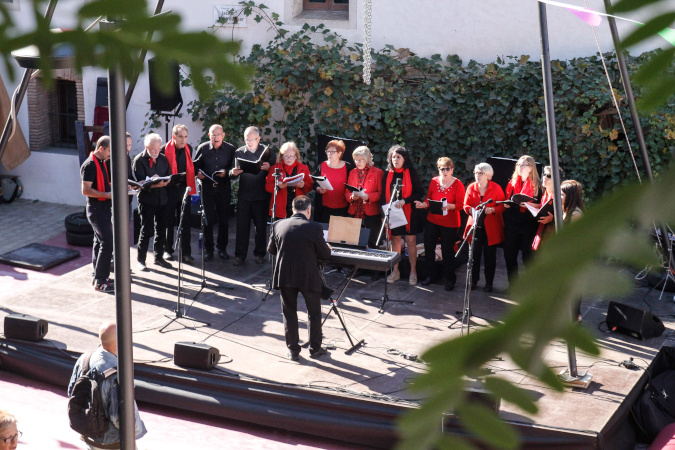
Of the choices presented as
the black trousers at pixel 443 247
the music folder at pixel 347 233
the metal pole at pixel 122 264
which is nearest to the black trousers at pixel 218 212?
the music folder at pixel 347 233

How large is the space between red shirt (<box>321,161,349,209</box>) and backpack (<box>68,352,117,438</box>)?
4358 millimetres

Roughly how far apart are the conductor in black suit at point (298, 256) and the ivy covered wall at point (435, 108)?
3.98 meters

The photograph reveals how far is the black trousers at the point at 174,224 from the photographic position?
30.1 feet

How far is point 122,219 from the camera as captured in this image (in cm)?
267

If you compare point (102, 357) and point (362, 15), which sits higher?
point (362, 15)

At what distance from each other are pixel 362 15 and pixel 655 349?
6330mm

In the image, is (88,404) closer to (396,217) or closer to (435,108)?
(396,217)

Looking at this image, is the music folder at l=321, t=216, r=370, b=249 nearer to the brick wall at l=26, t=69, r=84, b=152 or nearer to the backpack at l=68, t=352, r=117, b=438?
the backpack at l=68, t=352, r=117, b=438

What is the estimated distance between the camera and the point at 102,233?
28.1ft

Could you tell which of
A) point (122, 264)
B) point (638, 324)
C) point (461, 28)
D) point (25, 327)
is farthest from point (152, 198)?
point (122, 264)

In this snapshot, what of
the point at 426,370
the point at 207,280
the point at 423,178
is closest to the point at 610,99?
the point at 423,178

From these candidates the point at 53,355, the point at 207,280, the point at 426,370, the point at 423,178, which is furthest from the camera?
the point at 423,178

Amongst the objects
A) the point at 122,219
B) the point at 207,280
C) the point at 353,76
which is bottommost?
the point at 207,280

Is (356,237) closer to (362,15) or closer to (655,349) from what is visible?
(655,349)
